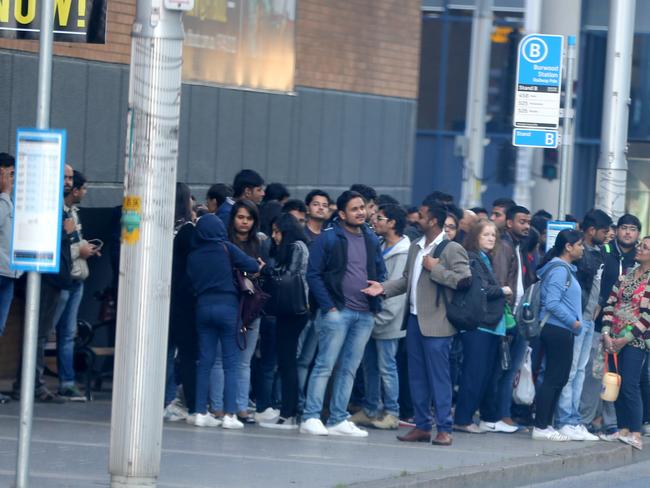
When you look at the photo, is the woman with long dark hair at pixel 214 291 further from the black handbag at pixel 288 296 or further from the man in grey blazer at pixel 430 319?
the man in grey blazer at pixel 430 319

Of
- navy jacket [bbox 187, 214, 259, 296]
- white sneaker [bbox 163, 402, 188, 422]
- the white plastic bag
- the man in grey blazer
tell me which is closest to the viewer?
navy jacket [bbox 187, 214, 259, 296]

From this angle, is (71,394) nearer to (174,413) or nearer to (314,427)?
(174,413)

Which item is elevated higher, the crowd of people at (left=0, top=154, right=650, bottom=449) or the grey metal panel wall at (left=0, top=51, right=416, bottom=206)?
the grey metal panel wall at (left=0, top=51, right=416, bottom=206)

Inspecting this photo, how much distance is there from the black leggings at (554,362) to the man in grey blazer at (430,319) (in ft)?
3.26

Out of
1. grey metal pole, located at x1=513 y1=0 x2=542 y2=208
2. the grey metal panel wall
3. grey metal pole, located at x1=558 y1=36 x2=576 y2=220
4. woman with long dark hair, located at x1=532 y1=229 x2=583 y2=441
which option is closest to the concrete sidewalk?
woman with long dark hair, located at x1=532 y1=229 x2=583 y2=441

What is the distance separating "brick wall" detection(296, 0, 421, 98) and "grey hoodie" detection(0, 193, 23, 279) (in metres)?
5.68

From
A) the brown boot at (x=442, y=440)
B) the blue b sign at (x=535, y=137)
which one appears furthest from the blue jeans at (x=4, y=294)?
the blue b sign at (x=535, y=137)

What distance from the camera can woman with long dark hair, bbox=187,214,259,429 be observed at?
425 inches

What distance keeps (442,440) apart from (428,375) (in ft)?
1.63

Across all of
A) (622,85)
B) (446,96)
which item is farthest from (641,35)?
(622,85)

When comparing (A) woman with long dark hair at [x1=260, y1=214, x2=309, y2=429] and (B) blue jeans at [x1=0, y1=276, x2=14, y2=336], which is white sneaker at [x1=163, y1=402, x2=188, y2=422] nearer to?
(A) woman with long dark hair at [x1=260, y1=214, x2=309, y2=429]

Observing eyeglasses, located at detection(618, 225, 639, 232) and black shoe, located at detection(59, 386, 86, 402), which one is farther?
eyeglasses, located at detection(618, 225, 639, 232)

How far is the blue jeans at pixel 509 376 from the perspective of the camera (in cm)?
1227

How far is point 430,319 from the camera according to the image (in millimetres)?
10969
